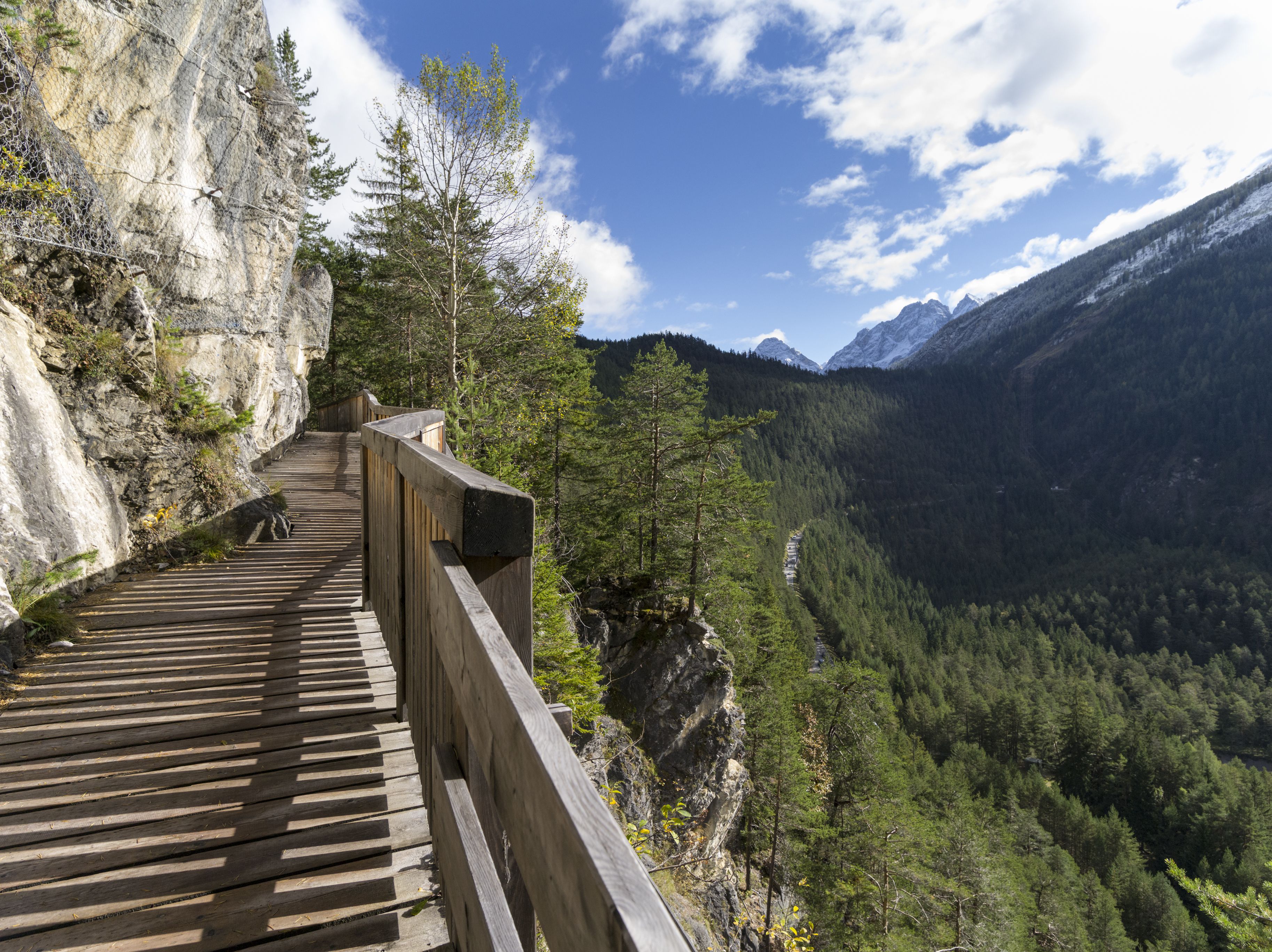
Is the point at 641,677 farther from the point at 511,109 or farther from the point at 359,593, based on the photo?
the point at 511,109

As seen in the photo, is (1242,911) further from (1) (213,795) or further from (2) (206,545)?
(2) (206,545)

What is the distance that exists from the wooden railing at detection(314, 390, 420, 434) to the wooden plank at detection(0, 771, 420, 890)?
12.7 metres

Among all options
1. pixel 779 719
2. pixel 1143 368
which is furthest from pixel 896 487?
pixel 779 719

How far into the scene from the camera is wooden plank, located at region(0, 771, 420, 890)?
2.21 meters

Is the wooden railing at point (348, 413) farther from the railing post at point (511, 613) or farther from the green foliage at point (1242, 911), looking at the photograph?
the green foliage at point (1242, 911)

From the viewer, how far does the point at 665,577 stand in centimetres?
1925

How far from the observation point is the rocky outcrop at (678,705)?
1714 cm

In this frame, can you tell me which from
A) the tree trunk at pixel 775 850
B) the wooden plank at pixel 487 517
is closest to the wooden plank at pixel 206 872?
the wooden plank at pixel 487 517

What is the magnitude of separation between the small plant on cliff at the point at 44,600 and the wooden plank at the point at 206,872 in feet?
9.75

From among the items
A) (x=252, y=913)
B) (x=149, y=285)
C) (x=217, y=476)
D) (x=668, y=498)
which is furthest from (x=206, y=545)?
(x=668, y=498)

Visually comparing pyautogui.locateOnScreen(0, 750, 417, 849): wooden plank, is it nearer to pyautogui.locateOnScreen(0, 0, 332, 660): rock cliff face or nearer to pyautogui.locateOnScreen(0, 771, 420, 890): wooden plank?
pyautogui.locateOnScreen(0, 771, 420, 890): wooden plank

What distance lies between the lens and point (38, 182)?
623 centimetres

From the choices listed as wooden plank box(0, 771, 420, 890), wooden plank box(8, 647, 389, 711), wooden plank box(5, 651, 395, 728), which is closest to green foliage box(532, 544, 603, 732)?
wooden plank box(8, 647, 389, 711)

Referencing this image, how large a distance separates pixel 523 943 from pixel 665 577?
17816mm
